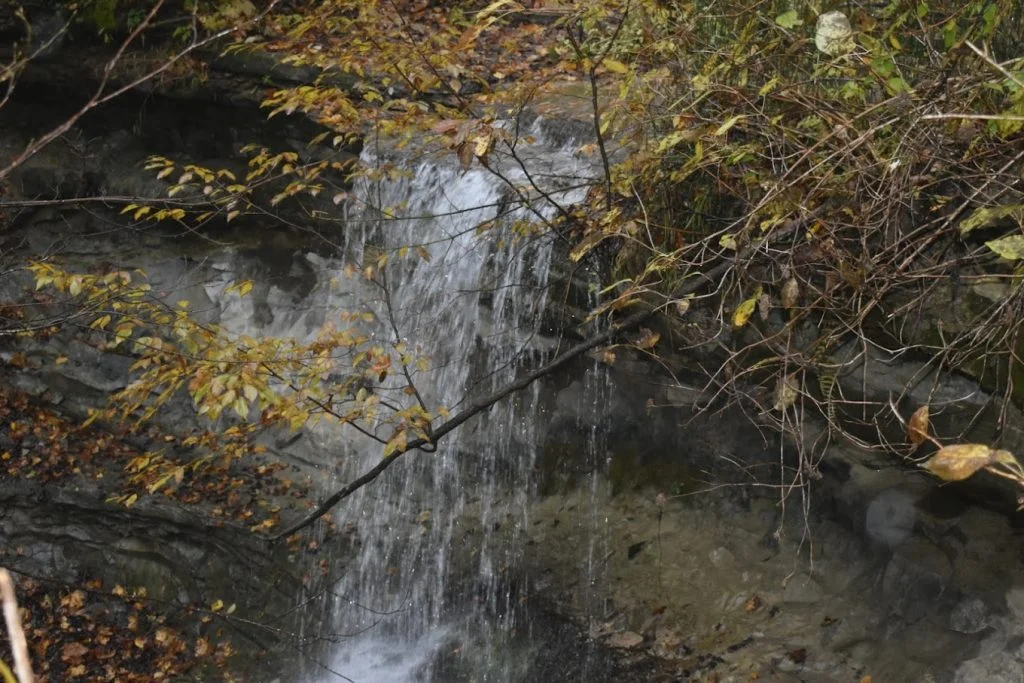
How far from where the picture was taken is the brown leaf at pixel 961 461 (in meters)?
1.86

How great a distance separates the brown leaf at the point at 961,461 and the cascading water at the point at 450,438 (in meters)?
3.30

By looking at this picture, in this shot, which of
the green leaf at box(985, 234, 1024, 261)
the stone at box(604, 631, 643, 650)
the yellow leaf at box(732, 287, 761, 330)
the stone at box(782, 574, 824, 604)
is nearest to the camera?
the green leaf at box(985, 234, 1024, 261)

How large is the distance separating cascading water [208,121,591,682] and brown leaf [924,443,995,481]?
3.30 m

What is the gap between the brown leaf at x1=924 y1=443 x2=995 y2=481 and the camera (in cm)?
186

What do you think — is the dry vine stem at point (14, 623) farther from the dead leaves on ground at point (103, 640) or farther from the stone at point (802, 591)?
the dead leaves on ground at point (103, 640)

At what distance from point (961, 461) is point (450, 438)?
4.30 meters

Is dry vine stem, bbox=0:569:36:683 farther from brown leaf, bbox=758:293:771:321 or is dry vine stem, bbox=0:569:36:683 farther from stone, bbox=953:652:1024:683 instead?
stone, bbox=953:652:1024:683

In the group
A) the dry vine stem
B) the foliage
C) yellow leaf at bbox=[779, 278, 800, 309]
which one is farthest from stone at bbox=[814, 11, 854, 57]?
the dry vine stem

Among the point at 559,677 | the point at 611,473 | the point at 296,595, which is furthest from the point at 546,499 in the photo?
the point at 296,595

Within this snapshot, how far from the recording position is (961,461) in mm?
1889

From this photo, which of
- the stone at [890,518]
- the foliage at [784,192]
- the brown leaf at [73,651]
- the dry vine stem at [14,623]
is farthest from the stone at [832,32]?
the brown leaf at [73,651]

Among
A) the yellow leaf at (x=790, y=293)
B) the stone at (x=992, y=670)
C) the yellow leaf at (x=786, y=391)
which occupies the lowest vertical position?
Result: the stone at (x=992, y=670)

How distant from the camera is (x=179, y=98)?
7.18 m

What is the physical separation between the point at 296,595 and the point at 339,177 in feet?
9.87
